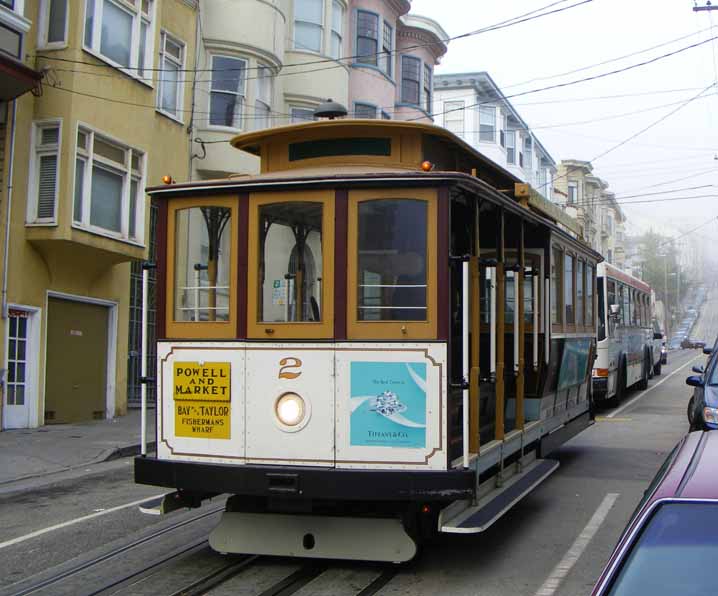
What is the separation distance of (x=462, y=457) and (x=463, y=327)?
93 cm

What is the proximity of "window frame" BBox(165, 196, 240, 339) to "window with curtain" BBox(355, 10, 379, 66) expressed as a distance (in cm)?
2101

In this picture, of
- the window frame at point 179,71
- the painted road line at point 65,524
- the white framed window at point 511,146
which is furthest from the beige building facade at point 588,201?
the painted road line at point 65,524

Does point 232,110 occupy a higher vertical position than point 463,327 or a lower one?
higher

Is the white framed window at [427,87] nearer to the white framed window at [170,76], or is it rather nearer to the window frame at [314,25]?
the window frame at [314,25]

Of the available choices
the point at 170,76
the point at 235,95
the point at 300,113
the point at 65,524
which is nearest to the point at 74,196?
the point at 170,76

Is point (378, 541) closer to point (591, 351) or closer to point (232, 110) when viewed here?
point (591, 351)

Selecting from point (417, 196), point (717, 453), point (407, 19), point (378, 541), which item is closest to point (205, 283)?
point (417, 196)

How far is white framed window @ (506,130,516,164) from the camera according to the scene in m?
47.3

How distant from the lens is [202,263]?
7.00 metres

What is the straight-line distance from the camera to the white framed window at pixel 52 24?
52.9ft

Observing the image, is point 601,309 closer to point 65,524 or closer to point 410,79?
point 65,524

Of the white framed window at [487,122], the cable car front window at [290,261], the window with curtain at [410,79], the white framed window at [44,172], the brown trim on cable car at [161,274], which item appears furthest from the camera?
the white framed window at [487,122]

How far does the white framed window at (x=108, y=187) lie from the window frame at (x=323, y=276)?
9816 millimetres

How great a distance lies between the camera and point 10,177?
50.3 feet
